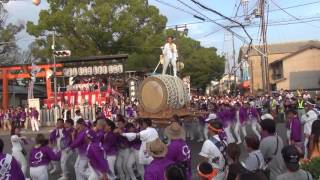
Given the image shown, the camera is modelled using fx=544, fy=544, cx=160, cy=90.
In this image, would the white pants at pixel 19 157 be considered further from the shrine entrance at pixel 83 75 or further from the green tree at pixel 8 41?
the green tree at pixel 8 41

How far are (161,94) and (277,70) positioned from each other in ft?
193

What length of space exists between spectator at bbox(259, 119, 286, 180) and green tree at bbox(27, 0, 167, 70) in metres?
42.9

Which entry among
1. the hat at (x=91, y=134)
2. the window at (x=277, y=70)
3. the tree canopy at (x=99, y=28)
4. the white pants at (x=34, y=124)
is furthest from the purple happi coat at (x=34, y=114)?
the window at (x=277, y=70)

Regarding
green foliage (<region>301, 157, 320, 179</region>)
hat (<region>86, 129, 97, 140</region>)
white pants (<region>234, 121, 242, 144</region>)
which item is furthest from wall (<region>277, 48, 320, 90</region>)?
green foliage (<region>301, 157, 320, 179</region>)

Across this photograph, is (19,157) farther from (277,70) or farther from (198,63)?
(198,63)

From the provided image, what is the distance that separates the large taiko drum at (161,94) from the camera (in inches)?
665

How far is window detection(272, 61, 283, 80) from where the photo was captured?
234 ft

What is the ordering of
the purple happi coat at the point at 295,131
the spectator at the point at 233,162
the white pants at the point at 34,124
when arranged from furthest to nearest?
the white pants at the point at 34,124 < the purple happi coat at the point at 295,131 < the spectator at the point at 233,162

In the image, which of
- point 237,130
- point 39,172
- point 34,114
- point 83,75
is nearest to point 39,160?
point 39,172

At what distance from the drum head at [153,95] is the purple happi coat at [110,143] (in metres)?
4.99

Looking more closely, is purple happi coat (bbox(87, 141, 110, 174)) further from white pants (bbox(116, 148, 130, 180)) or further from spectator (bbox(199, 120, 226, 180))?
white pants (bbox(116, 148, 130, 180))

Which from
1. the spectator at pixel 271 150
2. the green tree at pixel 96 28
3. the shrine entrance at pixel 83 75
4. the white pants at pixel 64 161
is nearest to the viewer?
the spectator at pixel 271 150

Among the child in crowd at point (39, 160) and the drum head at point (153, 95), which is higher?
the drum head at point (153, 95)

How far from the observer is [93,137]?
10.1m
